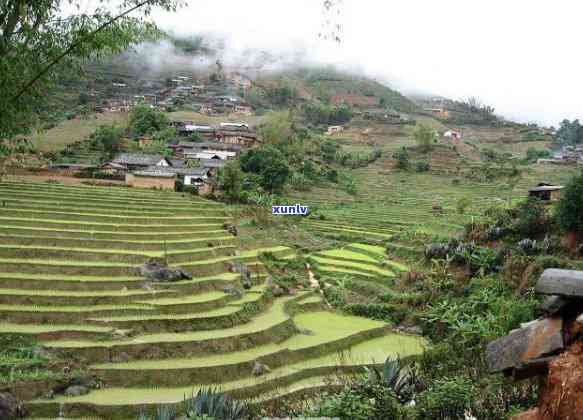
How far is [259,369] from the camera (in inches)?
537

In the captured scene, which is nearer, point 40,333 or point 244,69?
point 40,333

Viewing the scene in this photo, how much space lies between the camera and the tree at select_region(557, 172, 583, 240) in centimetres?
1741

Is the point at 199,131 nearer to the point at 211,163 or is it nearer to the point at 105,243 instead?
the point at 211,163

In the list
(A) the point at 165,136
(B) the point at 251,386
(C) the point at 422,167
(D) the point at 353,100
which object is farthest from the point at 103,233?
(D) the point at 353,100

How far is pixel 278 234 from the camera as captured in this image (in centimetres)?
2859

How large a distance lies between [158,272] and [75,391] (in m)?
5.92

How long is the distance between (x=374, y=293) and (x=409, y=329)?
3.03 meters

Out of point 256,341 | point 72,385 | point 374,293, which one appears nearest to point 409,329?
point 374,293

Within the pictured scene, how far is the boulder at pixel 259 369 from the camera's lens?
1359 centimetres

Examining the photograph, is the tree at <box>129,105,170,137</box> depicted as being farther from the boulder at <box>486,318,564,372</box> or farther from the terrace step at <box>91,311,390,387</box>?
the boulder at <box>486,318,564,372</box>

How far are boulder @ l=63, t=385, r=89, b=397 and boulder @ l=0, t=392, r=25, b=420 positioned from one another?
1057 mm

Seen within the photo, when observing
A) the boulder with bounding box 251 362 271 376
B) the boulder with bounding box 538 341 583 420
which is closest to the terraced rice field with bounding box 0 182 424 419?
the boulder with bounding box 251 362 271 376

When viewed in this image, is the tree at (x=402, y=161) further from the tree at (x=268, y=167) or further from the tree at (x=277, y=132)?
the tree at (x=268, y=167)

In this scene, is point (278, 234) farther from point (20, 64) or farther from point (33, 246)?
point (20, 64)
